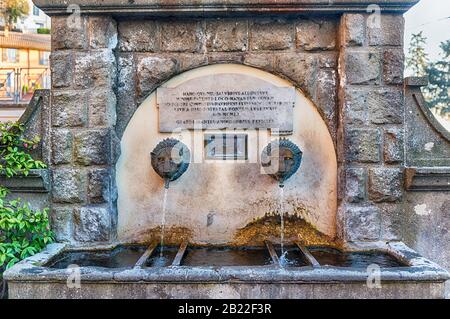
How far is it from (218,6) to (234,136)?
113 centimetres

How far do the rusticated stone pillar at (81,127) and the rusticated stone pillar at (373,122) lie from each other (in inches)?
81.8

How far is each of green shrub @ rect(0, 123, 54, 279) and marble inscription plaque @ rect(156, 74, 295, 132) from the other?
1.20 metres

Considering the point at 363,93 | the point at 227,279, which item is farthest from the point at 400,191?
the point at 227,279

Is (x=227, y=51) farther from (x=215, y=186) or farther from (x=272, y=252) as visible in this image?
(x=272, y=252)

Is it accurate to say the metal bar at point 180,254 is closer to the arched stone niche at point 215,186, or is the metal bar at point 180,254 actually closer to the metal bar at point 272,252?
the arched stone niche at point 215,186

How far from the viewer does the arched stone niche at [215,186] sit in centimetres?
426

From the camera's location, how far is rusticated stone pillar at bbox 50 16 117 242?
159 inches

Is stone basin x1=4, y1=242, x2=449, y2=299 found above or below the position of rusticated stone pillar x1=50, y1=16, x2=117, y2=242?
below

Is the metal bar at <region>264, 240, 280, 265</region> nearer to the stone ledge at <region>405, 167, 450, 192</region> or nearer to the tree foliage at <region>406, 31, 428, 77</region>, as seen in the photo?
the stone ledge at <region>405, 167, 450, 192</region>

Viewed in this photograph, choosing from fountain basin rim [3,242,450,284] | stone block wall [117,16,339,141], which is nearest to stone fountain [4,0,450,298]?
stone block wall [117,16,339,141]
